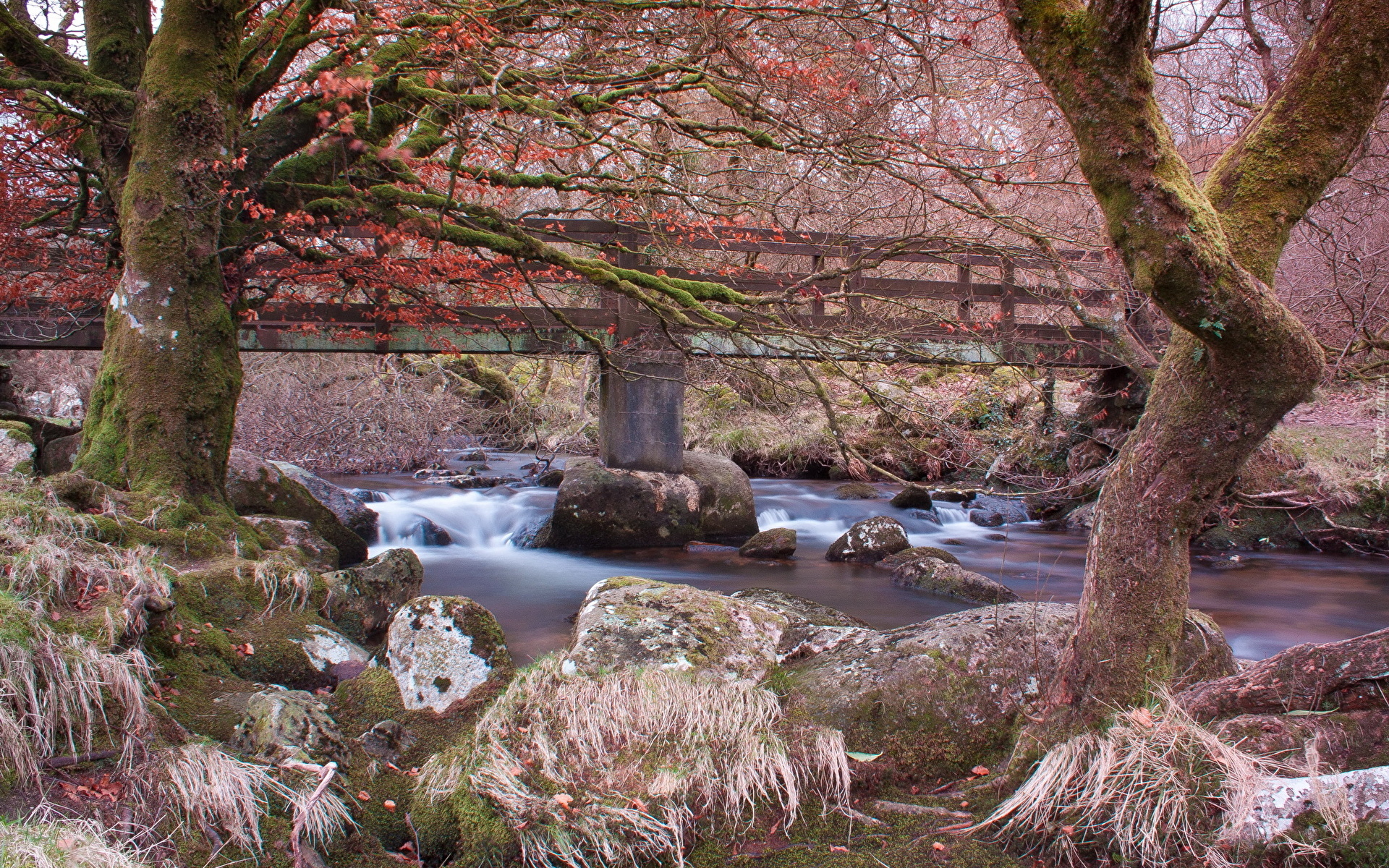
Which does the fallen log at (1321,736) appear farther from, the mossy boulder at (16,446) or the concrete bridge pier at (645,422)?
the mossy boulder at (16,446)

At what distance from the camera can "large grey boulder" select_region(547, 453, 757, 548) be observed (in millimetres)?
11102

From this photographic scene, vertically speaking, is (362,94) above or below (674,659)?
above

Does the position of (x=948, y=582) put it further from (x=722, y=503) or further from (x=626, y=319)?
(x=626, y=319)

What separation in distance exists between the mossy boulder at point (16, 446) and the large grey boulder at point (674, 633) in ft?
20.8

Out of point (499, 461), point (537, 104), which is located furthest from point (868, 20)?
point (499, 461)

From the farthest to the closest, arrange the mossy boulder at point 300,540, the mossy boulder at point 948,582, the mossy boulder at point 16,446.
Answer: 1. the mossy boulder at point 948,582
2. the mossy boulder at point 16,446
3. the mossy boulder at point 300,540

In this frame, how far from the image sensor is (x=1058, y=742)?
10.6 feet

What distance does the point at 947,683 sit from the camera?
4.00m

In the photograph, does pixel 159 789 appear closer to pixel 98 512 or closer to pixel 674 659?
pixel 674 659

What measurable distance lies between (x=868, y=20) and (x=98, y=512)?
5868 millimetres

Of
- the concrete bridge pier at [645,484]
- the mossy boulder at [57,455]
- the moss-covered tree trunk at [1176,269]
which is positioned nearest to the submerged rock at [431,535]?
the concrete bridge pier at [645,484]

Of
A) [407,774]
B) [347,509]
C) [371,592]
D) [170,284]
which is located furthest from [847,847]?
[347,509]

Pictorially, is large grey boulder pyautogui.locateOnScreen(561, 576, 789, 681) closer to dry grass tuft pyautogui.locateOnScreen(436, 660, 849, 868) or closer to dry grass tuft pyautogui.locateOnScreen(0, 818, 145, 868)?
dry grass tuft pyautogui.locateOnScreen(436, 660, 849, 868)

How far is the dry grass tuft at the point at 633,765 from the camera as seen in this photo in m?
3.05
